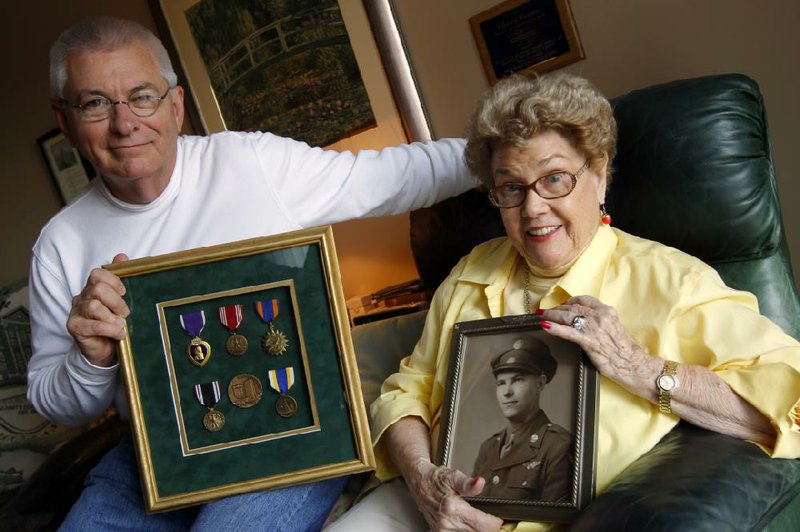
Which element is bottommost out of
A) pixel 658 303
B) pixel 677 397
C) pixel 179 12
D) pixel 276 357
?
pixel 677 397

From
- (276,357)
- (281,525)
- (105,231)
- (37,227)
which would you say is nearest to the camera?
(276,357)

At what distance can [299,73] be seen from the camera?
4059mm

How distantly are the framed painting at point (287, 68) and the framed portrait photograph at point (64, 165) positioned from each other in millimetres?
1075

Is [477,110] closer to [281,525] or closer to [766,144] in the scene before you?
[766,144]

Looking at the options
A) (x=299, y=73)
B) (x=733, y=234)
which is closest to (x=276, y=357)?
(x=733, y=234)

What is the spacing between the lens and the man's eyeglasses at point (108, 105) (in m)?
1.75

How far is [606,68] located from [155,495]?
2.20 meters

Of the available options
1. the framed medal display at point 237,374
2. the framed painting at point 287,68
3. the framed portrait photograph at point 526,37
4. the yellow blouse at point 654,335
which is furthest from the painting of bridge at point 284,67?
the framed medal display at point 237,374

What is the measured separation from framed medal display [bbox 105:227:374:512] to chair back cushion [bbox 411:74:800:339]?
78cm

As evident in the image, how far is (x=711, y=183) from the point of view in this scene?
1.71m

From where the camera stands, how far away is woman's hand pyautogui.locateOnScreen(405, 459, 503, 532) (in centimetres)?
142

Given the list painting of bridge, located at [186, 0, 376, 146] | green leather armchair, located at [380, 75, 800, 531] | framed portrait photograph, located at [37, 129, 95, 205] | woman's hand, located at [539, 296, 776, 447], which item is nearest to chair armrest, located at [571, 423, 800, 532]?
woman's hand, located at [539, 296, 776, 447]

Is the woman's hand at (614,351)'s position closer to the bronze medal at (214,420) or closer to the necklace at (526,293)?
the necklace at (526,293)

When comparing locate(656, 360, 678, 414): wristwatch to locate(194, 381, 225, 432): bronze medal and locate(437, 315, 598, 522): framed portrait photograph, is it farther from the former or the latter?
locate(194, 381, 225, 432): bronze medal
